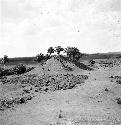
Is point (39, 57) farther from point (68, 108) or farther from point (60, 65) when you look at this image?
point (68, 108)

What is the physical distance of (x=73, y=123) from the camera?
28344mm

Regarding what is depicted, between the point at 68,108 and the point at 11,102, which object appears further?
the point at 11,102

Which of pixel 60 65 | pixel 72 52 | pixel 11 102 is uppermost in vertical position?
pixel 72 52

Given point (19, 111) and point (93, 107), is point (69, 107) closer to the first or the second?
point (93, 107)

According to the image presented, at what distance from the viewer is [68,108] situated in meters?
35.1

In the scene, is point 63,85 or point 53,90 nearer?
point 53,90

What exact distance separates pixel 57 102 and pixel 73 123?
11.5 m

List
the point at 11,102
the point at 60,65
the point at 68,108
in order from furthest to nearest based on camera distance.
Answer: the point at 60,65, the point at 11,102, the point at 68,108

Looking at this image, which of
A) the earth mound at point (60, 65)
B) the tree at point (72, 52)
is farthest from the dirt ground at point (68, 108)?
the tree at point (72, 52)

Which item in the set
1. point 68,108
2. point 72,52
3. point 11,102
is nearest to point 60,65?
point 72,52

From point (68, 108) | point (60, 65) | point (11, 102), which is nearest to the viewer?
point (68, 108)

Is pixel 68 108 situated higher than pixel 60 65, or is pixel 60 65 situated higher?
pixel 60 65

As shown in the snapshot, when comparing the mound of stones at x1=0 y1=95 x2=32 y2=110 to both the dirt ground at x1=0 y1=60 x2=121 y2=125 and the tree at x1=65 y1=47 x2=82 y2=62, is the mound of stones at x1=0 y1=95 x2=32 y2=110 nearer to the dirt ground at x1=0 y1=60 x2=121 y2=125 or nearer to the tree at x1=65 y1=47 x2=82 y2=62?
the dirt ground at x1=0 y1=60 x2=121 y2=125

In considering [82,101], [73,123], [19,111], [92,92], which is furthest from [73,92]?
[73,123]
